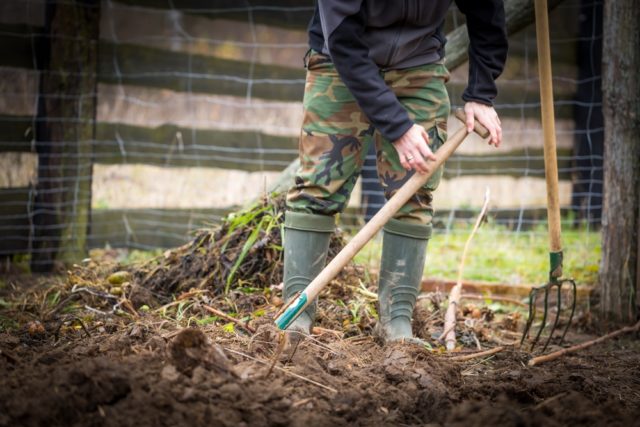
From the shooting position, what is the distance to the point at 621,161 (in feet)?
12.9

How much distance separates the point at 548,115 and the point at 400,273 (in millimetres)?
852

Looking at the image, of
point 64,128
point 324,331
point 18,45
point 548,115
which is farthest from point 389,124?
point 18,45

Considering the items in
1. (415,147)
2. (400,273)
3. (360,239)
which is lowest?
(400,273)

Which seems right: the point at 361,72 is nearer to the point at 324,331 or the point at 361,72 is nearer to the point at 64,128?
the point at 324,331

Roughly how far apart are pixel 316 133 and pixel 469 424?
1.39 meters

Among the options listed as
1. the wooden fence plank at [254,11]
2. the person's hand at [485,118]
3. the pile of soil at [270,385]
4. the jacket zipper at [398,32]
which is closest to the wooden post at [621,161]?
the pile of soil at [270,385]

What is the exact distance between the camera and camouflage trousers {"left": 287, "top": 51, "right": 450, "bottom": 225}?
296cm

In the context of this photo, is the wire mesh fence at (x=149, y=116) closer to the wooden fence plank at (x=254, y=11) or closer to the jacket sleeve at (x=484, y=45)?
the wooden fence plank at (x=254, y=11)

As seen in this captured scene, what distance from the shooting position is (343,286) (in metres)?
3.60

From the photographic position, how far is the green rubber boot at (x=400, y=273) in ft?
10.2

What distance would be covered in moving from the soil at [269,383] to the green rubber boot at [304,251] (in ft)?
0.42

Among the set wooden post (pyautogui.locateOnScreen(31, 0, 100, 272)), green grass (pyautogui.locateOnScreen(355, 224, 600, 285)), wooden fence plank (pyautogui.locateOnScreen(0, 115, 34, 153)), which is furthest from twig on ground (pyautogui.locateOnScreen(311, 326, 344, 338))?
wooden fence plank (pyautogui.locateOnScreen(0, 115, 34, 153))

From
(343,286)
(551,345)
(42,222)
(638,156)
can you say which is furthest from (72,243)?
(638,156)

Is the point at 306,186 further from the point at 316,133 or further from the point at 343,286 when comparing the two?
the point at 343,286
